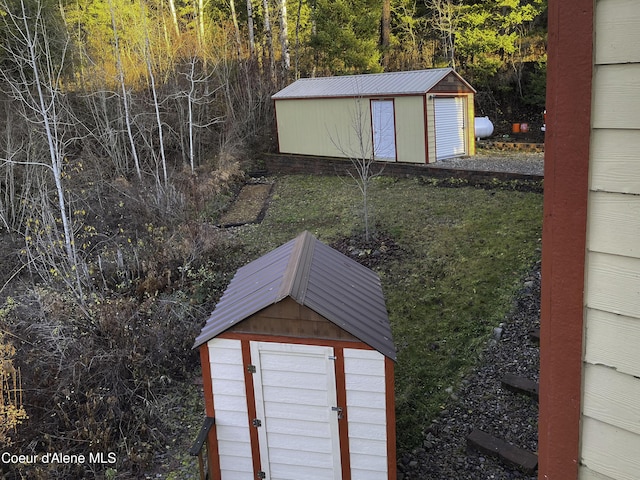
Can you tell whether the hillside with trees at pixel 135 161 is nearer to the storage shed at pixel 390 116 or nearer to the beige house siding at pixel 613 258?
the storage shed at pixel 390 116

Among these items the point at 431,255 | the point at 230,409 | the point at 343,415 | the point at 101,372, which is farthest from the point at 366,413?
the point at 431,255

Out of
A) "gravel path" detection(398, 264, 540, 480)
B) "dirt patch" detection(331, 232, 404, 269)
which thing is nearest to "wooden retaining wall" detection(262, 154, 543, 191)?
"dirt patch" detection(331, 232, 404, 269)

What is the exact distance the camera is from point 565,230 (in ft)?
5.20

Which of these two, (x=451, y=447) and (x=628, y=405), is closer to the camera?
(x=628, y=405)

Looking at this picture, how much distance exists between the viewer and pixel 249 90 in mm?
16938

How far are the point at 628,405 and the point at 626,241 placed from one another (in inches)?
18.9

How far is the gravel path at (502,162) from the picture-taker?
474 inches

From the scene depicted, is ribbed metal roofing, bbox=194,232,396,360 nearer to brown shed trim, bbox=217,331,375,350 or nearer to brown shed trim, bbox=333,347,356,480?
brown shed trim, bbox=217,331,375,350

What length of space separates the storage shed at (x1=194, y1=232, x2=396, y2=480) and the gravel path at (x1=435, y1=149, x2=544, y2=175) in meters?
8.89

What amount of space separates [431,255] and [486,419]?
12.8 ft

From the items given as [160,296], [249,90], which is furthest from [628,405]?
[249,90]

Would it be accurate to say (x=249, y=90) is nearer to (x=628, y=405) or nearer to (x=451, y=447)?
(x=451, y=447)

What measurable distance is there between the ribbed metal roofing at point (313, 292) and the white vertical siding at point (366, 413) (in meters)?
0.16

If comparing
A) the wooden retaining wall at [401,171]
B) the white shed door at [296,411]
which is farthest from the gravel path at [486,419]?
the wooden retaining wall at [401,171]
